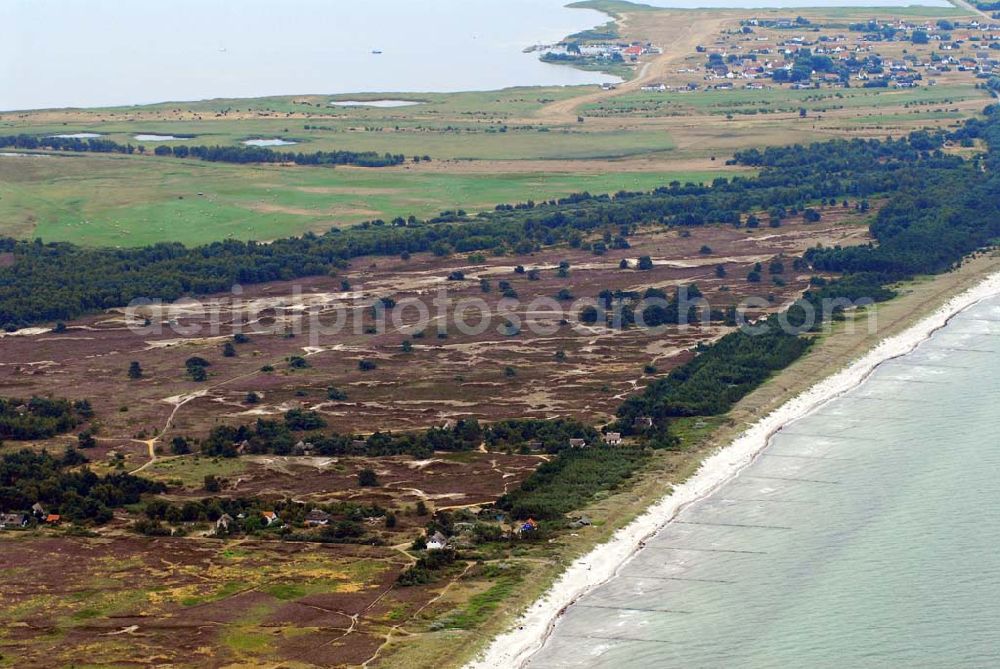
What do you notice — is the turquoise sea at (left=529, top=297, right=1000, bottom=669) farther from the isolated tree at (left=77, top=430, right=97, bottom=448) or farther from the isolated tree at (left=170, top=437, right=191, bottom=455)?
the isolated tree at (left=77, top=430, right=97, bottom=448)

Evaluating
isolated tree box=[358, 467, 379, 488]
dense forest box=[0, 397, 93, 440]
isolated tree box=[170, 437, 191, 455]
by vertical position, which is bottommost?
isolated tree box=[358, 467, 379, 488]

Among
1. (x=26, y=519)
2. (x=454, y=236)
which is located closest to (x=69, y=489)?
(x=26, y=519)

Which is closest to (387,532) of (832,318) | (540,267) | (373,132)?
(832,318)

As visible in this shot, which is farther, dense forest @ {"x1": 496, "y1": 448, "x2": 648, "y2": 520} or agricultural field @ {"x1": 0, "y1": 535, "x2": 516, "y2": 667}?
dense forest @ {"x1": 496, "y1": 448, "x2": 648, "y2": 520}

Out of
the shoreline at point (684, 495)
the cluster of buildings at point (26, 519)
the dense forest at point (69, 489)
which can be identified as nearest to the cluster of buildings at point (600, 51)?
the shoreline at point (684, 495)

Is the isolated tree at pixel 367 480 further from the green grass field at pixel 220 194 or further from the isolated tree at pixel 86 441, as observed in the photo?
the green grass field at pixel 220 194

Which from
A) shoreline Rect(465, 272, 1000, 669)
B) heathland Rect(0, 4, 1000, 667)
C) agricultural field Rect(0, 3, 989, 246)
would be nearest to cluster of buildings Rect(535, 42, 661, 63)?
agricultural field Rect(0, 3, 989, 246)
